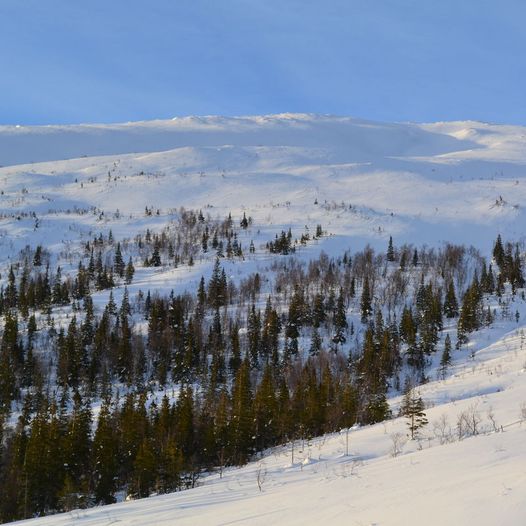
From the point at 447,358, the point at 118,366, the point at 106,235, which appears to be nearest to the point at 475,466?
the point at 447,358

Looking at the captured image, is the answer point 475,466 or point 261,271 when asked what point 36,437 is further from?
point 261,271

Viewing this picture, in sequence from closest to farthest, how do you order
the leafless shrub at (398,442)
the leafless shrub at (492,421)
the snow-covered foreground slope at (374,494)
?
the snow-covered foreground slope at (374,494) → the leafless shrub at (492,421) → the leafless shrub at (398,442)

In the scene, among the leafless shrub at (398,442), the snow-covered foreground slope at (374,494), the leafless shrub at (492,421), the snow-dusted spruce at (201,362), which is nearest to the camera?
the snow-covered foreground slope at (374,494)

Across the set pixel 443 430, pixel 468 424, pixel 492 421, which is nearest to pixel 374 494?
pixel 468 424

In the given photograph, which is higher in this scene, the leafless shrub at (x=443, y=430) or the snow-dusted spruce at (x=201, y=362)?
Answer: the leafless shrub at (x=443, y=430)

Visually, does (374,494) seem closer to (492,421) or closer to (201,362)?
(492,421)

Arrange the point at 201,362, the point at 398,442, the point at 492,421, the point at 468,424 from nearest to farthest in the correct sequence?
the point at 468,424
the point at 492,421
the point at 398,442
the point at 201,362

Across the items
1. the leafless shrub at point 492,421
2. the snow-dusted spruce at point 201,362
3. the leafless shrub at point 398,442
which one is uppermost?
the leafless shrub at point 492,421

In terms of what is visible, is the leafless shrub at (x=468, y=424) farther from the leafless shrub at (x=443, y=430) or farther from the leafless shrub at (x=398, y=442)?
the leafless shrub at (x=398, y=442)

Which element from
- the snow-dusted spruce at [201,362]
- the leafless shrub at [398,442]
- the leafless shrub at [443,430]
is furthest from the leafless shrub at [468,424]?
the leafless shrub at [398,442]

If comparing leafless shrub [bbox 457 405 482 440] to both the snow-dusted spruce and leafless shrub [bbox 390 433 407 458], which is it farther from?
leafless shrub [bbox 390 433 407 458]

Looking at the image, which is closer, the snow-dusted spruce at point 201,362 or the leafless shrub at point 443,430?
the leafless shrub at point 443,430

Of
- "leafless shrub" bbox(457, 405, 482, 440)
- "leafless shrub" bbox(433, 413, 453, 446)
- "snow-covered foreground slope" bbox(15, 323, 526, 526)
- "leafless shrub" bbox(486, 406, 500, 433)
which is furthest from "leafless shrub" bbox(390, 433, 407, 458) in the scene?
"leafless shrub" bbox(486, 406, 500, 433)

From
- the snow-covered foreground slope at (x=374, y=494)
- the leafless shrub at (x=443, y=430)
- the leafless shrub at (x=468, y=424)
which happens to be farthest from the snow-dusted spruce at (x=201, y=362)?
the snow-covered foreground slope at (x=374, y=494)
